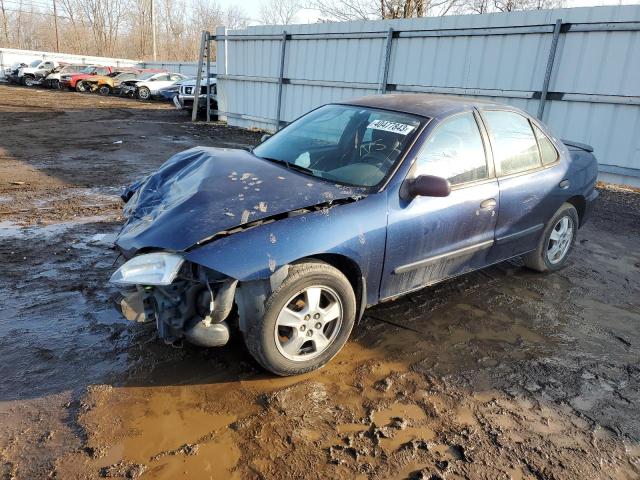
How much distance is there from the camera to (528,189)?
4059 mm

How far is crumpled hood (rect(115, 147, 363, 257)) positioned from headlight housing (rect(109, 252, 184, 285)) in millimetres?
62

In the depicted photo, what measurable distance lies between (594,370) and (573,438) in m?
0.84

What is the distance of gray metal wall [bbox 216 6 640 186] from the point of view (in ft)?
27.1

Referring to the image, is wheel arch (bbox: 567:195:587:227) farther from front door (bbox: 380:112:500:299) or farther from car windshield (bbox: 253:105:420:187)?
car windshield (bbox: 253:105:420:187)

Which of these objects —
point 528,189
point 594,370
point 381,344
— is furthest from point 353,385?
point 528,189

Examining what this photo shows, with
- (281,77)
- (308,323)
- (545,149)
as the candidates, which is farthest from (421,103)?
(281,77)

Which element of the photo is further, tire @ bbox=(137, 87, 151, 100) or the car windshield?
tire @ bbox=(137, 87, 151, 100)

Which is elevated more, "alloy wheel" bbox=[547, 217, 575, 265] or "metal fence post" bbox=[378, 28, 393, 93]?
"metal fence post" bbox=[378, 28, 393, 93]

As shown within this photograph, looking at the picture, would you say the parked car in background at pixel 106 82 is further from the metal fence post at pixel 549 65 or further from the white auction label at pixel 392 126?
the white auction label at pixel 392 126

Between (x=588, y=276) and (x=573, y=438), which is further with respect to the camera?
(x=588, y=276)

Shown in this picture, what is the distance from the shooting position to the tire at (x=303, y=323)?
8.90 feet

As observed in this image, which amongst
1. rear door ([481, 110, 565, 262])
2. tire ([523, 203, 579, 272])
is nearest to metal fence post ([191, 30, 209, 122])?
rear door ([481, 110, 565, 262])

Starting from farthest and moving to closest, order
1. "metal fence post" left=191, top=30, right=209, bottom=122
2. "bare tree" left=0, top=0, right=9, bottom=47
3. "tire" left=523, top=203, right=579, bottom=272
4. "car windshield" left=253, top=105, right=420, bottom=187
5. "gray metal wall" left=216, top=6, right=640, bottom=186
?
"bare tree" left=0, top=0, right=9, bottom=47 < "metal fence post" left=191, top=30, right=209, bottom=122 < "gray metal wall" left=216, top=6, right=640, bottom=186 < "tire" left=523, top=203, right=579, bottom=272 < "car windshield" left=253, top=105, right=420, bottom=187

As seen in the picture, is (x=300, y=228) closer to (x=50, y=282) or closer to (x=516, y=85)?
(x=50, y=282)
